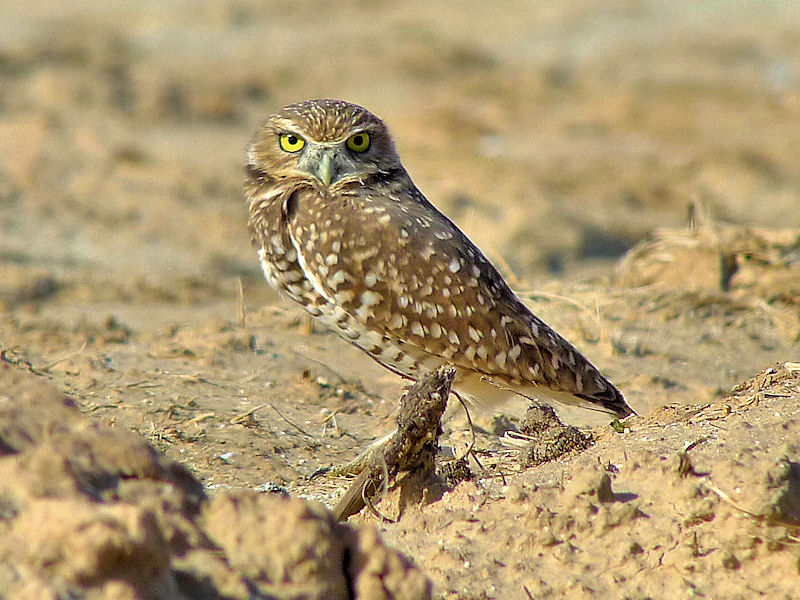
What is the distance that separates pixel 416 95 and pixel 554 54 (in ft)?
12.7

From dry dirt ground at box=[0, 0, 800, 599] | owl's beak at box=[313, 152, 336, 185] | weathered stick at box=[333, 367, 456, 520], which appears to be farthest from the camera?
owl's beak at box=[313, 152, 336, 185]

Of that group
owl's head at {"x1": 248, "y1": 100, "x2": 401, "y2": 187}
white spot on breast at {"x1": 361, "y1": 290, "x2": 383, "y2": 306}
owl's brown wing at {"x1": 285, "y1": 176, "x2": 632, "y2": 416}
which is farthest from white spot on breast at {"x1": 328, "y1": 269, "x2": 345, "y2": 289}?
owl's head at {"x1": 248, "y1": 100, "x2": 401, "y2": 187}

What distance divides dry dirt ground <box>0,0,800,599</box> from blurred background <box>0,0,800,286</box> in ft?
0.21

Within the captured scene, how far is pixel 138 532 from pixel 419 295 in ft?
8.47

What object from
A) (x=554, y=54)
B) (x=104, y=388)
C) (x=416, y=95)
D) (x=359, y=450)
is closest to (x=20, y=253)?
(x=104, y=388)

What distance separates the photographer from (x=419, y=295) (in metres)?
4.54

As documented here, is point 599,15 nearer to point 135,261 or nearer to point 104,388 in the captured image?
point 135,261

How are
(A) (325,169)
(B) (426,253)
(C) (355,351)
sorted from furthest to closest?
(C) (355,351)
(A) (325,169)
(B) (426,253)

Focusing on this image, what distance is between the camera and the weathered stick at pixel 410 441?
11.6 feet

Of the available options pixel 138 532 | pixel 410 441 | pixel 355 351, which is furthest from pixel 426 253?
pixel 138 532

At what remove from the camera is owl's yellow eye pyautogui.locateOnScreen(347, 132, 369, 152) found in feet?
16.4

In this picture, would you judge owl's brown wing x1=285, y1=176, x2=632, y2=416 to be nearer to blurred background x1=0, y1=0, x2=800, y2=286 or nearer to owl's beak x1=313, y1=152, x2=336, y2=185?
owl's beak x1=313, y1=152, x2=336, y2=185

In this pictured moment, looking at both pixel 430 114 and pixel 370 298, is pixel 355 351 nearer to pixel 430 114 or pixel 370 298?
pixel 370 298

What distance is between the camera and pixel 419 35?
62.7ft
